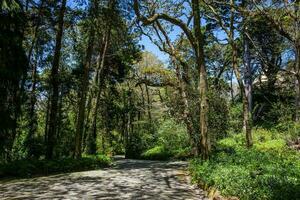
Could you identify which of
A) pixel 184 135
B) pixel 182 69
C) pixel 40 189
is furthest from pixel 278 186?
pixel 184 135

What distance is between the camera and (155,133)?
3538 cm

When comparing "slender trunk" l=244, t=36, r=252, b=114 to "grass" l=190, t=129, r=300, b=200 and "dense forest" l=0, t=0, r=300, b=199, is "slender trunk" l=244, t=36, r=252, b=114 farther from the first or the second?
"grass" l=190, t=129, r=300, b=200

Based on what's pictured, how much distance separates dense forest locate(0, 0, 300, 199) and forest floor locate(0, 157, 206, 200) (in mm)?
823

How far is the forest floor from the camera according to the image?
36.6 ft

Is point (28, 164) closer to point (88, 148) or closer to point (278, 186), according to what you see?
point (88, 148)

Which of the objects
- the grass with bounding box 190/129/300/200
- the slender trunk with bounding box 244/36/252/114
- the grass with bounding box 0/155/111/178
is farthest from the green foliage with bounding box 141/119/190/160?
the grass with bounding box 190/129/300/200

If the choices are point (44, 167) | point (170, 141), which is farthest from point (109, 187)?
point (170, 141)

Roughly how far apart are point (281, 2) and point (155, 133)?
61.3ft

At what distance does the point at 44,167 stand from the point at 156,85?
1335 cm

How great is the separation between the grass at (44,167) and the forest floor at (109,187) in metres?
2.26

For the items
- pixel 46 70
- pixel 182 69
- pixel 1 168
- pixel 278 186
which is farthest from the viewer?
pixel 46 70

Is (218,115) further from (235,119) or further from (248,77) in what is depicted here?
(248,77)

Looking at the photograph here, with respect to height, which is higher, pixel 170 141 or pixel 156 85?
pixel 156 85

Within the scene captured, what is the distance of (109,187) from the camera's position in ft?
41.7
